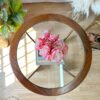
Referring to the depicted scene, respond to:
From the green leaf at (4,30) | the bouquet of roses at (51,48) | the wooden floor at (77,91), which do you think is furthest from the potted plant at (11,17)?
the wooden floor at (77,91)

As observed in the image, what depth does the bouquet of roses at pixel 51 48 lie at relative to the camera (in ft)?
6.28

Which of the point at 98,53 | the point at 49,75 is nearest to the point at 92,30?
the point at 98,53

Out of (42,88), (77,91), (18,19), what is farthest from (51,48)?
(77,91)

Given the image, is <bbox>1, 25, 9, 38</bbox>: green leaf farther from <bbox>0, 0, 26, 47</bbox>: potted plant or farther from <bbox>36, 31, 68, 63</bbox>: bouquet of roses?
<bbox>36, 31, 68, 63</bbox>: bouquet of roses

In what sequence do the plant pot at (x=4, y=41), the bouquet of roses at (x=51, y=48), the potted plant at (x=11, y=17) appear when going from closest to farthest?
1. the bouquet of roses at (x=51, y=48)
2. the potted plant at (x=11, y=17)
3. the plant pot at (x=4, y=41)

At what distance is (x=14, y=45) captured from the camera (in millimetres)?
1999

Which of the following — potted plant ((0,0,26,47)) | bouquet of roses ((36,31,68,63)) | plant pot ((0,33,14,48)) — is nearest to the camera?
bouquet of roses ((36,31,68,63))

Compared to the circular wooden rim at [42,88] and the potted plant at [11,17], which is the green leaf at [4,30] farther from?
the circular wooden rim at [42,88]

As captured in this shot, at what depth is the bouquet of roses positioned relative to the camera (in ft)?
6.28

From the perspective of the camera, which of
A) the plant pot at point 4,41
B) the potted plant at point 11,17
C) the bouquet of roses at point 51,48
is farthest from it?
the plant pot at point 4,41

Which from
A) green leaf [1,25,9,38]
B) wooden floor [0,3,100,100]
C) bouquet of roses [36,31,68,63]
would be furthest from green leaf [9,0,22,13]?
wooden floor [0,3,100,100]

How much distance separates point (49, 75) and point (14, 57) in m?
0.43

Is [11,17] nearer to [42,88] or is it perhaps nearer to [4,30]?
[4,30]

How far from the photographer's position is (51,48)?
1.92 meters
